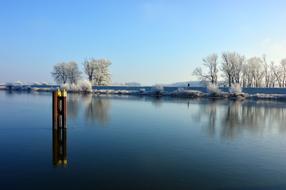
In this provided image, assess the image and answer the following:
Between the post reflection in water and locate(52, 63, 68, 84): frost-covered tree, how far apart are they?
3653 inches

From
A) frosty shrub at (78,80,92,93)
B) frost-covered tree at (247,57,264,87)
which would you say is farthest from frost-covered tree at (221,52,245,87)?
frosty shrub at (78,80,92,93)

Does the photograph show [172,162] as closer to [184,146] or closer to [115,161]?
[115,161]

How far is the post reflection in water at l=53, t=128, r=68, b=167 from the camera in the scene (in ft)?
37.8

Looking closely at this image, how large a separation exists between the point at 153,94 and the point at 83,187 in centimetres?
6661

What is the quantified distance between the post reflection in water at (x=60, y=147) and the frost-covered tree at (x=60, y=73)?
9279cm

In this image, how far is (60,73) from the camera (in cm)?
10806

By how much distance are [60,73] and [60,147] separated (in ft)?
322

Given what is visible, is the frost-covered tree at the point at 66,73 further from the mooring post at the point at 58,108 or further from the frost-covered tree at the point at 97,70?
the mooring post at the point at 58,108

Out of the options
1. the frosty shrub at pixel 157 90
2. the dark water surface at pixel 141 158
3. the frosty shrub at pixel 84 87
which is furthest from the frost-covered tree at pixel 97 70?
the dark water surface at pixel 141 158

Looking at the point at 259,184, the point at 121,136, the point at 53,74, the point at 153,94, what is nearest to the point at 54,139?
the point at 121,136

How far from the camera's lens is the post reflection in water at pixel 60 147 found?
1152 cm

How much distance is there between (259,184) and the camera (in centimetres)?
944

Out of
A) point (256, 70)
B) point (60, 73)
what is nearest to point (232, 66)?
point (256, 70)

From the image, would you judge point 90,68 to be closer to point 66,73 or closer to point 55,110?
point 66,73
